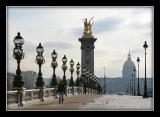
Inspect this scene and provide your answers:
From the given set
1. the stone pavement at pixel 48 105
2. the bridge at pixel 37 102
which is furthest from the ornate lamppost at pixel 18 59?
the stone pavement at pixel 48 105

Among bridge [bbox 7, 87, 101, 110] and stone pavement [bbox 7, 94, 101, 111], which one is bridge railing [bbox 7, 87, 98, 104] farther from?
stone pavement [bbox 7, 94, 101, 111]

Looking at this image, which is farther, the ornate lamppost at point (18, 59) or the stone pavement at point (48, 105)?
the ornate lamppost at point (18, 59)

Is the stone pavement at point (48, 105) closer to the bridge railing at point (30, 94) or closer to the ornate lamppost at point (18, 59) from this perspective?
the bridge railing at point (30, 94)

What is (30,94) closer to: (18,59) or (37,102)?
(37,102)

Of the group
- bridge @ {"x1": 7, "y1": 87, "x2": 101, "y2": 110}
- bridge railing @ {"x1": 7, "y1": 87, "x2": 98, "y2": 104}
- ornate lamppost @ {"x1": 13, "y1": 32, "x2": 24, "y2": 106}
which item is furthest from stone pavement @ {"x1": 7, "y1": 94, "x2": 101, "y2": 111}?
ornate lamppost @ {"x1": 13, "y1": 32, "x2": 24, "y2": 106}

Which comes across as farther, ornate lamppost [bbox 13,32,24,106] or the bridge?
ornate lamppost [bbox 13,32,24,106]

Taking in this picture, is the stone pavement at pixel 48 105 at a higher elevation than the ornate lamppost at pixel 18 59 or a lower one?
lower

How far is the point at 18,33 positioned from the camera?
33.2 m

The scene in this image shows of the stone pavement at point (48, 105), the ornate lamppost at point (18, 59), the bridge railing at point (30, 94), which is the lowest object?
the stone pavement at point (48, 105)

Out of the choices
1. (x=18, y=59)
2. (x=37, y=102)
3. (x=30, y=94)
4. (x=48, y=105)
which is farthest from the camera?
(x=37, y=102)

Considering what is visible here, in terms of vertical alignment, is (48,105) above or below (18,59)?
below

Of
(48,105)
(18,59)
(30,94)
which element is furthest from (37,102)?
(18,59)
